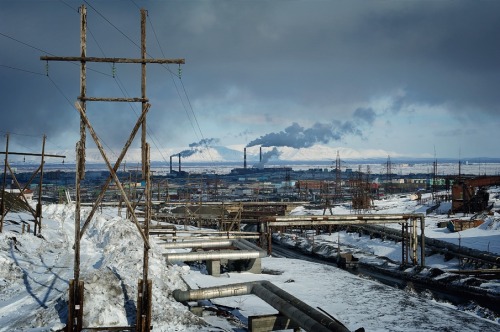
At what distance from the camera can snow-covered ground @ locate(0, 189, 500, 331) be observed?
12945 mm

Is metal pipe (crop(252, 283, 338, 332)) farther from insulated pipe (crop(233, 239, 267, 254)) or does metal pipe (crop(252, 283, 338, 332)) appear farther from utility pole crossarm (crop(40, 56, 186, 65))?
insulated pipe (crop(233, 239, 267, 254))

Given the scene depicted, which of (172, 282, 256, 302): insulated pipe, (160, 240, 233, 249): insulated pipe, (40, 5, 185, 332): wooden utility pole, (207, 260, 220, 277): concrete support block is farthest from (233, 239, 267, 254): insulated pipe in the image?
(40, 5, 185, 332): wooden utility pole

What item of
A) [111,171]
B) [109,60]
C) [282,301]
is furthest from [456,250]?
[109,60]

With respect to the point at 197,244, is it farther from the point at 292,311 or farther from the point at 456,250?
the point at 456,250

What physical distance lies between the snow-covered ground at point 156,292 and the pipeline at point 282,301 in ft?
2.34

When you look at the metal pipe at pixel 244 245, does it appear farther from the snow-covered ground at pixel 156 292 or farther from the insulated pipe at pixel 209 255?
the snow-covered ground at pixel 156 292

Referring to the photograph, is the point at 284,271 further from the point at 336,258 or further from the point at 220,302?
the point at 336,258

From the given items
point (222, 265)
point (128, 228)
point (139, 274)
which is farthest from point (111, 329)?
point (222, 265)

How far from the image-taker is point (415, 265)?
31.8m

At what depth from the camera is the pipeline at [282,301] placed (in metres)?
11.3

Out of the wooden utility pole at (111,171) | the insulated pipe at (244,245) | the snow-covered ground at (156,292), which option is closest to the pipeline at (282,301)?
the snow-covered ground at (156,292)

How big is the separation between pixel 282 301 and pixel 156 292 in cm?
422

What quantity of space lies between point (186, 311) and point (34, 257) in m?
A: 11.4

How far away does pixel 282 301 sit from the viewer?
Result: 13.8 metres
